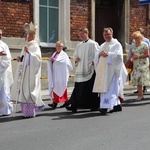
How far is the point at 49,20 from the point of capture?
17141 mm

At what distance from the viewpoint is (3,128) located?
28.8ft

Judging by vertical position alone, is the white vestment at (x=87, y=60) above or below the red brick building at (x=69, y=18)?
below

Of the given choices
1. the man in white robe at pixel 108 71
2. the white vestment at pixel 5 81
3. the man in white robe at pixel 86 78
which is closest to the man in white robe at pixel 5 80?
the white vestment at pixel 5 81

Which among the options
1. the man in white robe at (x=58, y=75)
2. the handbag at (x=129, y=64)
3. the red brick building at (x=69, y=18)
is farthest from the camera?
the red brick building at (x=69, y=18)

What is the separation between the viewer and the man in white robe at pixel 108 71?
10.2m

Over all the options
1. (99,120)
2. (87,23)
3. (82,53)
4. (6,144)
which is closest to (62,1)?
(87,23)

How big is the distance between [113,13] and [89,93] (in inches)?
381

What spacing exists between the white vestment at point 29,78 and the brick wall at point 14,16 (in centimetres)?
582

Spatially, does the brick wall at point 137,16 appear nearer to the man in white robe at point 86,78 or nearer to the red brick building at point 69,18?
the red brick building at point 69,18

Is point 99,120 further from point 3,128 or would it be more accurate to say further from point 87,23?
point 87,23

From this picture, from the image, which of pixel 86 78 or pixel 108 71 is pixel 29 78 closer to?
pixel 86 78

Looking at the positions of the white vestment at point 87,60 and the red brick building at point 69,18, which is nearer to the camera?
the white vestment at point 87,60

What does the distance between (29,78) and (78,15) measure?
825 centimetres

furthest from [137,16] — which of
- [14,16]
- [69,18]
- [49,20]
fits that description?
[14,16]
